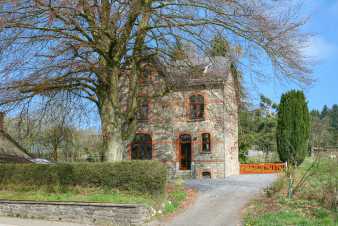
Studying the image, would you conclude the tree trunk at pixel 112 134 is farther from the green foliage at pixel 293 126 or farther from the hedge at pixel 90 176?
the green foliage at pixel 293 126

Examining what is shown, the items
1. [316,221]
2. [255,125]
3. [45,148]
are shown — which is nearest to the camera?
[316,221]

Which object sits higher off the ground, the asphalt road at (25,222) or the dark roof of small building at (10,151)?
the dark roof of small building at (10,151)

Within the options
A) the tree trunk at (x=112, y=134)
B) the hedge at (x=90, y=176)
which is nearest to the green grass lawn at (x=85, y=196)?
the hedge at (x=90, y=176)

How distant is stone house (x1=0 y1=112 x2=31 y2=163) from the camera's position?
23.1 m

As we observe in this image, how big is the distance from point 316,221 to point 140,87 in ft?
36.2

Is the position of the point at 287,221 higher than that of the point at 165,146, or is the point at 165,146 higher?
the point at 165,146

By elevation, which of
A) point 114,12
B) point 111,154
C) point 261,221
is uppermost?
point 114,12

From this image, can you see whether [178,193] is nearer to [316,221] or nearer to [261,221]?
[261,221]

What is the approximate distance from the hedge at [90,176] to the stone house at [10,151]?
626 cm

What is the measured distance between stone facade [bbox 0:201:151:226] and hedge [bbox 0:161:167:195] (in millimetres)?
1417

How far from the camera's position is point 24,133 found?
64.5 ft

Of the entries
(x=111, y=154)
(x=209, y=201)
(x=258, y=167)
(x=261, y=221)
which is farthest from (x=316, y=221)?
(x=258, y=167)

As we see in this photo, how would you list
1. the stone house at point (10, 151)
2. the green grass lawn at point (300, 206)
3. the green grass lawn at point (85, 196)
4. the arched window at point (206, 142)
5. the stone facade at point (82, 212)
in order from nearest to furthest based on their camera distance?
the green grass lawn at point (300, 206)
the stone facade at point (82, 212)
the green grass lawn at point (85, 196)
the stone house at point (10, 151)
the arched window at point (206, 142)

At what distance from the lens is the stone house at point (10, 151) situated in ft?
75.9
